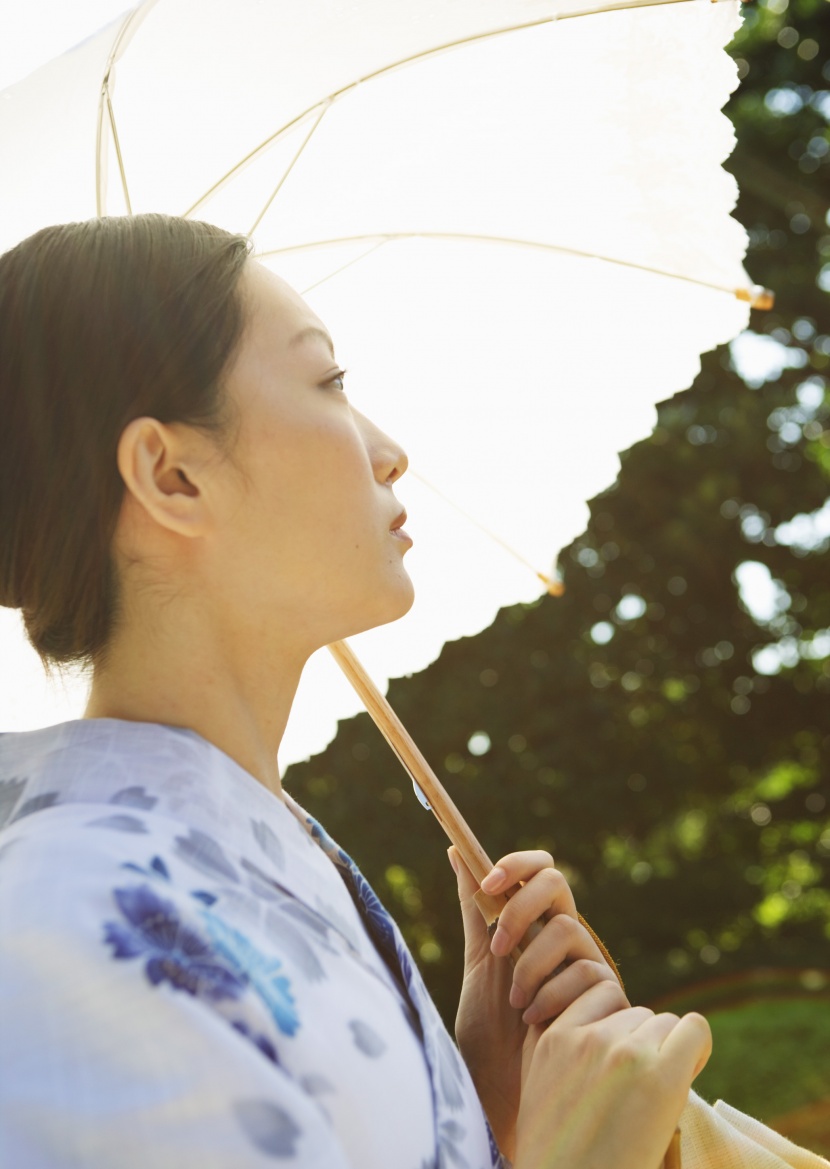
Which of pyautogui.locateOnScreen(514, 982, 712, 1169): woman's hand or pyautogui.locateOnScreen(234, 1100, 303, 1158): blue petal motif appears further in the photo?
pyautogui.locateOnScreen(514, 982, 712, 1169): woman's hand

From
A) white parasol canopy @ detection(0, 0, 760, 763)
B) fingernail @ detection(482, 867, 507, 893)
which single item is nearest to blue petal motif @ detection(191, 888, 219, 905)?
fingernail @ detection(482, 867, 507, 893)

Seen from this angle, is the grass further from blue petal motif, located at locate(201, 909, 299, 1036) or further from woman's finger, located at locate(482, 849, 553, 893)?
blue petal motif, located at locate(201, 909, 299, 1036)

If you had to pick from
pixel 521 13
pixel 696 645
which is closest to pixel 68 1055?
pixel 521 13

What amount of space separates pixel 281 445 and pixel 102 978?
0.67 metres

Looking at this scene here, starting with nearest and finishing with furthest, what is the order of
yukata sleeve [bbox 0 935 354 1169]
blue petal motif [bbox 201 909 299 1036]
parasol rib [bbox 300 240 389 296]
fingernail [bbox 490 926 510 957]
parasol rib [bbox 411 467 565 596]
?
1. yukata sleeve [bbox 0 935 354 1169]
2. blue petal motif [bbox 201 909 299 1036]
3. fingernail [bbox 490 926 510 957]
4. parasol rib [bbox 300 240 389 296]
5. parasol rib [bbox 411 467 565 596]

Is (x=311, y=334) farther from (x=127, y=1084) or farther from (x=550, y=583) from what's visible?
(x=550, y=583)

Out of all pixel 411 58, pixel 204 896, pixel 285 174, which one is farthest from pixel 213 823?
pixel 411 58

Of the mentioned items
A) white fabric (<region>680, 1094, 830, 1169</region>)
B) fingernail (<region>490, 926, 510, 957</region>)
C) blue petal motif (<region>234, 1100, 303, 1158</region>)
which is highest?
blue petal motif (<region>234, 1100, 303, 1158</region>)

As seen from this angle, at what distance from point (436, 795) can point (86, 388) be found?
2.81 ft

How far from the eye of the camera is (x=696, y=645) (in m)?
10.1

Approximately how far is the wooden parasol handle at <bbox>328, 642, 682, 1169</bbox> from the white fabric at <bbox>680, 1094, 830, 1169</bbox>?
0.60 ft

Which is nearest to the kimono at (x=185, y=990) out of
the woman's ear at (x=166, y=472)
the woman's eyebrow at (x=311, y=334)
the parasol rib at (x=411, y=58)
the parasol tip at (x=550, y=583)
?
the woman's ear at (x=166, y=472)

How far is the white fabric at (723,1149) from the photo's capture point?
1375 millimetres

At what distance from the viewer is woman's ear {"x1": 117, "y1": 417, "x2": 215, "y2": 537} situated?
1.26m
